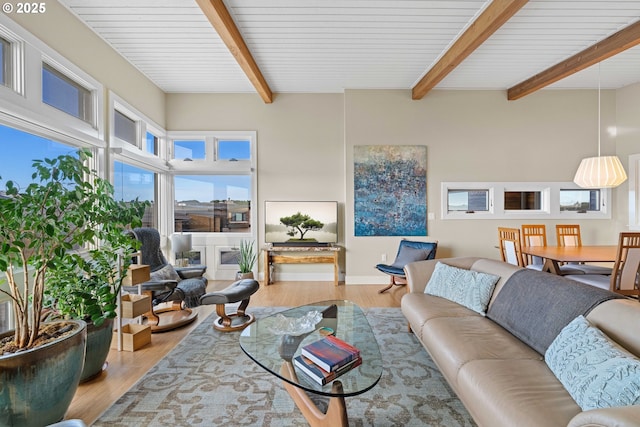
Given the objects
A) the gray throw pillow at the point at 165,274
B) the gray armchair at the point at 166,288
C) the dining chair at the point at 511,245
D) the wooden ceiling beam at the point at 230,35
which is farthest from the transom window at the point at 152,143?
the dining chair at the point at 511,245

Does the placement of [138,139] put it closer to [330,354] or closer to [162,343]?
[162,343]

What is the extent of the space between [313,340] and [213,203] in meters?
3.65

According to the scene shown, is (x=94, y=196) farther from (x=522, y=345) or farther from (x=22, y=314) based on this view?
(x=522, y=345)

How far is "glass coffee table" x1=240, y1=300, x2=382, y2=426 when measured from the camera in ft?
4.36

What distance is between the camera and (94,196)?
178cm

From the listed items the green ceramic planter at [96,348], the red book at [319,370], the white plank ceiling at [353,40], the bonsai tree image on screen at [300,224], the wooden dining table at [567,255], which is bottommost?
the green ceramic planter at [96,348]

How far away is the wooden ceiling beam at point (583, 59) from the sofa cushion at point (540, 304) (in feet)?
10.1

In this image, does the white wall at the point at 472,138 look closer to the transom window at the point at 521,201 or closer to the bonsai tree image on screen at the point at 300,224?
the transom window at the point at 521,201

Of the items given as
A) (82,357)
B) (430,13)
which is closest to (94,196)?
(82,357)

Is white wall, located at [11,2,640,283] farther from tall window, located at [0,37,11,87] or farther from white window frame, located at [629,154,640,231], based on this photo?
tall window, located at [0,37,11,87]

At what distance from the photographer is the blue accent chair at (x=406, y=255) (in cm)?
398

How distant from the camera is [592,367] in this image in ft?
3.84

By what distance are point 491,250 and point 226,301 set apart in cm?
432

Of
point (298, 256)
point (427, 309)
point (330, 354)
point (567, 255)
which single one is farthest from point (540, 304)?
point (298, 256)
